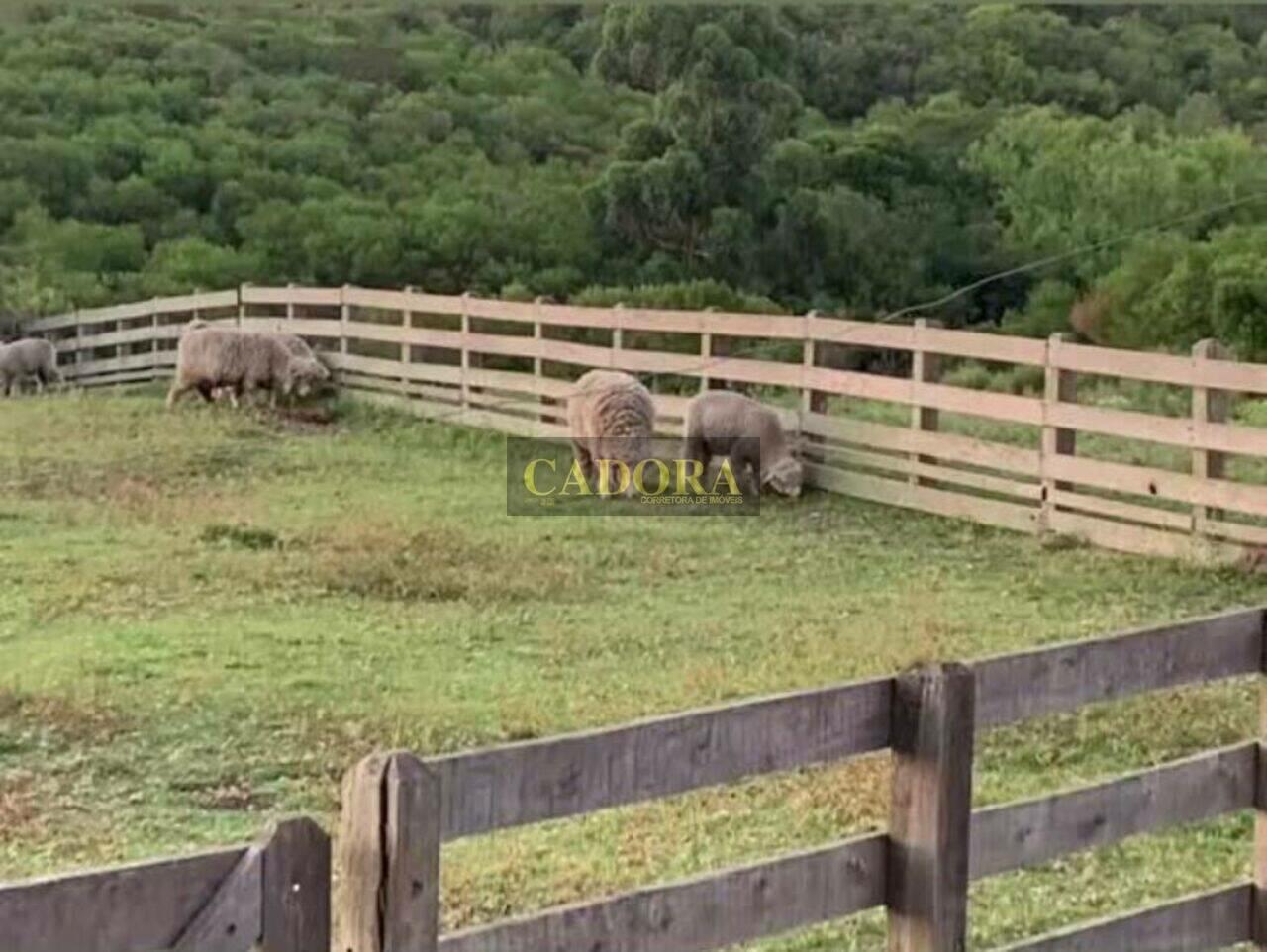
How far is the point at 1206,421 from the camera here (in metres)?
11.4

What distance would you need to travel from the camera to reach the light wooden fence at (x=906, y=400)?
11.5m

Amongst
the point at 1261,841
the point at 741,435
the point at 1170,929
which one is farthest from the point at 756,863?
the point at 741,435

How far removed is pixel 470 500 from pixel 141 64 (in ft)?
134

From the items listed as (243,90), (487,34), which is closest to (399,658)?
(243,90)

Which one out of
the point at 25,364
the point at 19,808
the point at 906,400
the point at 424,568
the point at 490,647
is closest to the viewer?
the point at 19,808

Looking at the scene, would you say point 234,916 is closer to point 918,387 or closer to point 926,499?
point 926,499

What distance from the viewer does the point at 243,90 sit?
165ft

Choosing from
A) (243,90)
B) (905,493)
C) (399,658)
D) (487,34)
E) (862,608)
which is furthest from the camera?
(487,34)

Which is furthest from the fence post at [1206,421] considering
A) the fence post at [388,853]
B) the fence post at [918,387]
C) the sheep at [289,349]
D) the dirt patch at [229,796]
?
the sheep at [289,349]

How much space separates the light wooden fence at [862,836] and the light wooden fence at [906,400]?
655cm

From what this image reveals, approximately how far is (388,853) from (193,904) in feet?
1.30

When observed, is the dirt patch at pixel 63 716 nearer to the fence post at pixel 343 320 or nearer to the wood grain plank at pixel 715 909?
the wood grain plank at pixel 715 909

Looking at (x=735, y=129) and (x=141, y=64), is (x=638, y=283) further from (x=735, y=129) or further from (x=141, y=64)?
(x=141, y=64)

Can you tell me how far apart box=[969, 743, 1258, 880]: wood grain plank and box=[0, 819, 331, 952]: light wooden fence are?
161cm
